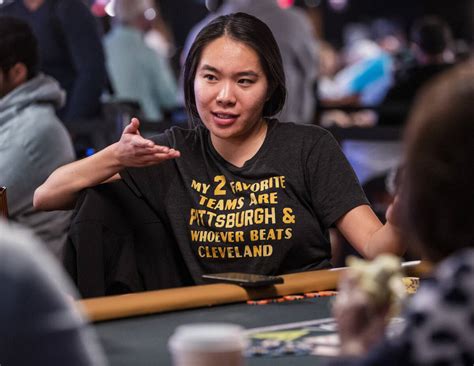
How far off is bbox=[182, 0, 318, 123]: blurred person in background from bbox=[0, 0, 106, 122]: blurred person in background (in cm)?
101

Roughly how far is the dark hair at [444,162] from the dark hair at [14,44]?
10.3 feet

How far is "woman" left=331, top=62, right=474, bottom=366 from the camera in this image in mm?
1342

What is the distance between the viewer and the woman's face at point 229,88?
3.16 m

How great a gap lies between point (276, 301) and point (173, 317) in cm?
29

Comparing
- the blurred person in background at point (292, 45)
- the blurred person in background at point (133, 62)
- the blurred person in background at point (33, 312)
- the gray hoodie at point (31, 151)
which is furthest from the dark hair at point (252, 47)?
the blurred person in background at point (133, 62)

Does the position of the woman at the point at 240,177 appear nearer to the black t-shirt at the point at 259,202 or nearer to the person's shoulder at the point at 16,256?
the black t-shirt at the point at 259,202

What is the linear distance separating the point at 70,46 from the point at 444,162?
444 cm

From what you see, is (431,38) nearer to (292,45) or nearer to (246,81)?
(292,45)

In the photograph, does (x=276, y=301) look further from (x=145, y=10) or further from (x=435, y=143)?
(x=145, y=10)

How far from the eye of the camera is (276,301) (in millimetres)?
2502

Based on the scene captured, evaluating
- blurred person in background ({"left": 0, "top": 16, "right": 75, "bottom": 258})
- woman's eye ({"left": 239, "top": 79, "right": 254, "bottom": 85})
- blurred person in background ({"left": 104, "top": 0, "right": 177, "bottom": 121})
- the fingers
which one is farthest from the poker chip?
blurred person in background ({"left": 104, "top": 0, "right": 177, "bottom": 121})

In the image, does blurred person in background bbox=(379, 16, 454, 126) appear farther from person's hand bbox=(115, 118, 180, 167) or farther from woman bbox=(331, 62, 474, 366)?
woman bbox=(331, 62, 474, 366)

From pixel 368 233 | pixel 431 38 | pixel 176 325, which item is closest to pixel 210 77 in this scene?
pixel 368 233

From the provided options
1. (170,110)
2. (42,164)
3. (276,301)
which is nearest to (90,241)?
(276,301)
